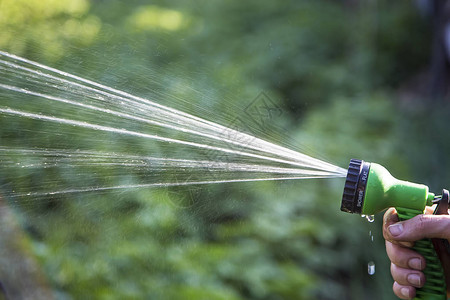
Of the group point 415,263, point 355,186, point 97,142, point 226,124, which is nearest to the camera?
point 355,186

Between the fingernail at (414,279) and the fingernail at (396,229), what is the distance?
0.51 ft

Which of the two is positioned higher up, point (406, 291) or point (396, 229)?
point (396, 229)

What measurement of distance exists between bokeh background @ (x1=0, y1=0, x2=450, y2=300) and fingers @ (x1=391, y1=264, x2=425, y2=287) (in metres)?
1.19

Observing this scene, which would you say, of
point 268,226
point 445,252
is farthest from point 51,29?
point 445,252

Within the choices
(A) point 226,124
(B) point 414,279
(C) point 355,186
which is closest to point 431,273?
(B) point 414,279

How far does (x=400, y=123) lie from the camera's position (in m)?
4.89

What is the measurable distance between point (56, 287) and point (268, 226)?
1377 mm

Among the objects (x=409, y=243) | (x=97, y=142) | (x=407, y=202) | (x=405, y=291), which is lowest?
(x=97, y=142)

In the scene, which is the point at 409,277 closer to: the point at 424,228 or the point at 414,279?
the point at 414,279

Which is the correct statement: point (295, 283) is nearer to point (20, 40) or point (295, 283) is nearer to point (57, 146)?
point (57, 146)

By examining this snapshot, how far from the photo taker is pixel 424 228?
4.44 ft

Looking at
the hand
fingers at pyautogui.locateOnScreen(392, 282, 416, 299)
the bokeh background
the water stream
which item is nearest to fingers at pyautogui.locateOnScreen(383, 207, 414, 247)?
the hand

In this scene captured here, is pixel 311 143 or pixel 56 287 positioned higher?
pixel 311 143

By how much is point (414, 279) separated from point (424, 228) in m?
0.18
